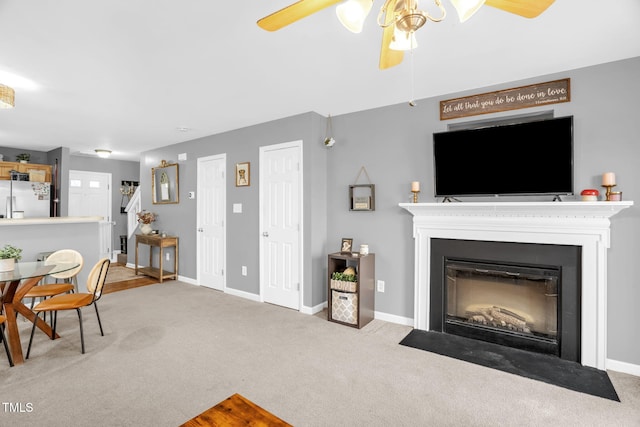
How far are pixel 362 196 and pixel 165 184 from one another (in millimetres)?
3921

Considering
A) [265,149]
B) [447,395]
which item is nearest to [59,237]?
[265,149]

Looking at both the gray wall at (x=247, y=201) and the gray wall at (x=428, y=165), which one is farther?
the gray wall at (x=247, y=201)

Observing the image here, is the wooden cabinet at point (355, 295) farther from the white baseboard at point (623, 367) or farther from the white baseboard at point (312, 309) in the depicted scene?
the white baseboard at point (623, 367)

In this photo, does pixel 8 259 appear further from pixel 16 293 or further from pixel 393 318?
pixel 393 318

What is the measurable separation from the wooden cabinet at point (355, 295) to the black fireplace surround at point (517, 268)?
2.15ft

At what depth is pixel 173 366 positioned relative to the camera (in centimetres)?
251

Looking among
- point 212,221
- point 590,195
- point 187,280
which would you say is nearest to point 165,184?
point 212,221

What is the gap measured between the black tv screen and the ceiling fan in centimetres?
161

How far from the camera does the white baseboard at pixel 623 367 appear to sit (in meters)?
2.41

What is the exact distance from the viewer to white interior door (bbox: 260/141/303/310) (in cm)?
391

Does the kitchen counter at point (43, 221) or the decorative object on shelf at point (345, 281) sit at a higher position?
the kitchen counter at point (43, 221)

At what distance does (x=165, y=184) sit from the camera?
5773 millimetres

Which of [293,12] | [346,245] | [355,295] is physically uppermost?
[293,12]

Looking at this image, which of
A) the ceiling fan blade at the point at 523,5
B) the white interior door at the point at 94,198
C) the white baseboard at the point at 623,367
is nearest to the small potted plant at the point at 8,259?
the ceiling fan blade at the point at 523,5
